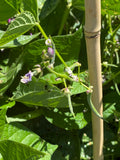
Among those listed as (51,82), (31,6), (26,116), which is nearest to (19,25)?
(31,6)

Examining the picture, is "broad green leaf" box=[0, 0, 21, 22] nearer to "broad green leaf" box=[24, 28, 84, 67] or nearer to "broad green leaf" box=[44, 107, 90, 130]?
"broad green leaf" box=[24, 28, 84, 67]

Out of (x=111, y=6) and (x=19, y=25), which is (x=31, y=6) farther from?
(x=111, y=6)

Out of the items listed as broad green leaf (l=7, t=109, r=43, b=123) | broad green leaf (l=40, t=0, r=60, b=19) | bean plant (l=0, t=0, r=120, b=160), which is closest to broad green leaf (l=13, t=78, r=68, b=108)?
bean plant (l=0, t=0, r=120, b=160)

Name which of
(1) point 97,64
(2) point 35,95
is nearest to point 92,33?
(1) point 97,64

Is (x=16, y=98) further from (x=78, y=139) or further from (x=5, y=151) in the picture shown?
(x=78, y=139)

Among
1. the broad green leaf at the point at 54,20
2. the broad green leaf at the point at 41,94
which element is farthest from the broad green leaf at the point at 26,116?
the broad green leaf at the point at 54,20

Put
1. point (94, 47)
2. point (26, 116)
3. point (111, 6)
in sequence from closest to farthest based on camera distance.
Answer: point (94, 47) → point (111, 6) → point (26, 116)
